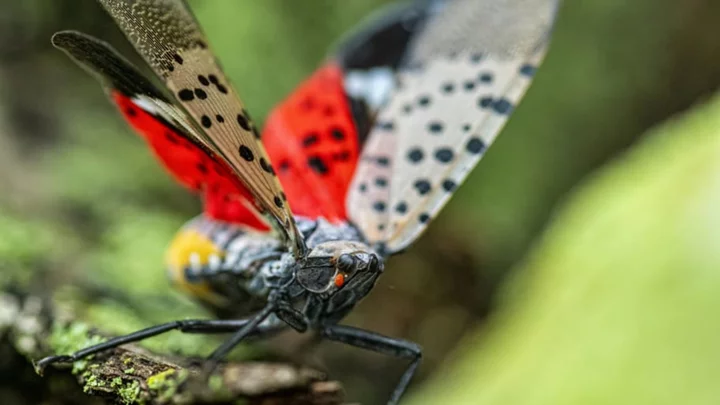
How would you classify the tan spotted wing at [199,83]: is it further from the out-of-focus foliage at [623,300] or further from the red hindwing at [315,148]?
the out-of-focus foliage at [623,300]

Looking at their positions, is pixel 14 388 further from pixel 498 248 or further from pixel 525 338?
pixel 498 248

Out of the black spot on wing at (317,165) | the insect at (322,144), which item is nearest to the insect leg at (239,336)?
the insect at (322,144)

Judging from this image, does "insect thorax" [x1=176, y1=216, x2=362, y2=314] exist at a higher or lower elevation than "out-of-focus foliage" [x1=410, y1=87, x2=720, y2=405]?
lower

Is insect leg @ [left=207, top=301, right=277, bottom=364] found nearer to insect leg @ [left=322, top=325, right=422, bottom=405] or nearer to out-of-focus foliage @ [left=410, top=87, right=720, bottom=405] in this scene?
insect leg @ [left=322, top=325, right=422, bottom=405]

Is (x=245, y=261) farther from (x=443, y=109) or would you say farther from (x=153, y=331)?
(x=443, y=109)

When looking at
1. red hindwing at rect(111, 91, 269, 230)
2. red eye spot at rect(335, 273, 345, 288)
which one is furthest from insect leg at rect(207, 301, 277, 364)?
red hindwing at rect(111, 91, 269, 230)

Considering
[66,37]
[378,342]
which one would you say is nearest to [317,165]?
[378,342]
